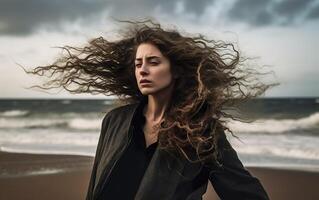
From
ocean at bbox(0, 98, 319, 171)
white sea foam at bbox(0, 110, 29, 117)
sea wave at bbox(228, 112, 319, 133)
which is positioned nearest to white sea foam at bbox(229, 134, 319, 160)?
ocean at bbox(0, 98, 319, 171)

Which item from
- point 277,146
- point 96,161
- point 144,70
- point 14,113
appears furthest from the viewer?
point 14,113

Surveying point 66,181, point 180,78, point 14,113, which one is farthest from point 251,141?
point 14,113

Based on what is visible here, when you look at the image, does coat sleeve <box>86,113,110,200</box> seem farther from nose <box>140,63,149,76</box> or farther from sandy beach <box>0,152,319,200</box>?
sandy beach <box>0,152,319,200</box>

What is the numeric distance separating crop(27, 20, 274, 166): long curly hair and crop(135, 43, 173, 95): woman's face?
0.12 feet

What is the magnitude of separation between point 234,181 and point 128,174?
18.0 inches

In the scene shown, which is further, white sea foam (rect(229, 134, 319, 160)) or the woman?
white sea foam (rect(229, 134, 319, 160))

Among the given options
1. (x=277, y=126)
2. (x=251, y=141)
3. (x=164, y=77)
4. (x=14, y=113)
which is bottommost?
(x=14, y=113)

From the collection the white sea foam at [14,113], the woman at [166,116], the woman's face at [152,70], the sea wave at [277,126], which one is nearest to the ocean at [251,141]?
the sea wave at [277,126]

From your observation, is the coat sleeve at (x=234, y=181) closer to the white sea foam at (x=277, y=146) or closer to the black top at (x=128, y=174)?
the black top at (x=128, y=174)

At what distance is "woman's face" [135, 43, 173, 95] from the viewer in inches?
87.9

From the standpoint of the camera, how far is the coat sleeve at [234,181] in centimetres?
206

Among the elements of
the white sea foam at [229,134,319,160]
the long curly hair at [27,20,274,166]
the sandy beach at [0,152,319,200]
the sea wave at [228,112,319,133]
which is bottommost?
the sea wave at [228,112,319,133]

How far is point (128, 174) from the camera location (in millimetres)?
2166

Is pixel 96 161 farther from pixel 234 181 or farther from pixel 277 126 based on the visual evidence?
pixel 277 126
